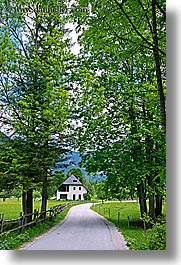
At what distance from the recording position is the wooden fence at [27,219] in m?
2.81

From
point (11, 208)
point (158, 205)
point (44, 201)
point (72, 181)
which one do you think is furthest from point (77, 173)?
point (158, 205)

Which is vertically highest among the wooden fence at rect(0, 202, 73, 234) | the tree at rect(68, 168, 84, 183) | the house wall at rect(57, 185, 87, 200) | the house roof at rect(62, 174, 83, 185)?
the tree at rect(68, 168, 84, 183)

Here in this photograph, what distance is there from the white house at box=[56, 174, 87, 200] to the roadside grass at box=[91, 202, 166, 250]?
5.9 inches

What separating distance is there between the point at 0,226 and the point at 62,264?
0.59 meters

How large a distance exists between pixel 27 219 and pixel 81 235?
1.53 feet

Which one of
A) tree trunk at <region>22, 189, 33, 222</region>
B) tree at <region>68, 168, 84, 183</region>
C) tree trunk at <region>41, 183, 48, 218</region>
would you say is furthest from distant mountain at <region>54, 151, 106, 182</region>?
tree trunk at <region>22, 189, 33, 222</region>

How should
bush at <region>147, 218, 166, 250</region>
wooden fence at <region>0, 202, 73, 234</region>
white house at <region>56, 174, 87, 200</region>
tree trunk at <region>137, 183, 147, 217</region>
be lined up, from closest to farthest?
bush at <region>147, 218, 166, 250</region>
wooden fence at <region>0, 202, 73, 234</region>
white house at <region>56, 174, 87, 200</region>
tree trunk at <region>137, 183, 147, 217</region>

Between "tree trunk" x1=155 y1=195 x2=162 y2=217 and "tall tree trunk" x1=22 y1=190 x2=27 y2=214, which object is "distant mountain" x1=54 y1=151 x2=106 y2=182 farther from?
"tree trunk" x1=155 y1=195 x2=162 y2=217

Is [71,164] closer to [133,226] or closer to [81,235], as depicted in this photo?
[81,235]

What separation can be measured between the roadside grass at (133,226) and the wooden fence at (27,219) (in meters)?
0.29

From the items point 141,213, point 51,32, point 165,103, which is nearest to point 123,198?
point 141,213

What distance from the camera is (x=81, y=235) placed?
8.70ft

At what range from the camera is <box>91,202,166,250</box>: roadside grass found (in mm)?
2566

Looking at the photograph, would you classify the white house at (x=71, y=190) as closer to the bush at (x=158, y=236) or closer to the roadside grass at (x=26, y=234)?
the roadside grass at (x=26, y=234)
